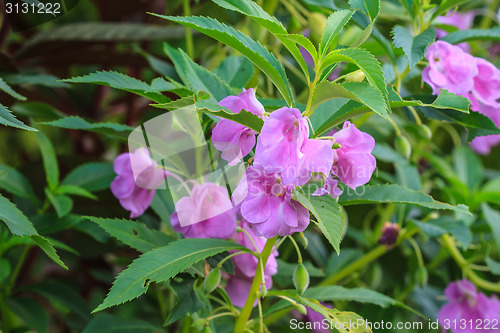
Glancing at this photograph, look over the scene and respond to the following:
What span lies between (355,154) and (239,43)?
18 centimetres

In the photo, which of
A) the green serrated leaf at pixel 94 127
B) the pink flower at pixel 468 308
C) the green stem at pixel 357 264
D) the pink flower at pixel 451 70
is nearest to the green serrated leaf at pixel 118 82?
the green serrated leaf at pixel 94 127

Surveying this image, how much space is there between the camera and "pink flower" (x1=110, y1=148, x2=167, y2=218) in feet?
2.39

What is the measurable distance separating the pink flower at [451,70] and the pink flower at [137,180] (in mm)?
406

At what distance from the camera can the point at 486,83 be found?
0.77m

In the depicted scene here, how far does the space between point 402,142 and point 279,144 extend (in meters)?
0.37

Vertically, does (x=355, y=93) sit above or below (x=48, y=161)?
above

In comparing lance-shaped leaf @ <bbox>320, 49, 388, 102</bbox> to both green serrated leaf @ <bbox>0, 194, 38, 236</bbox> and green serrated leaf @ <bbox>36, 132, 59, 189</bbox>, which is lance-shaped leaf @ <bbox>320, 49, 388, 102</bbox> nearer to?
green serrated leaf @ <bbox>0, 194, 38, 236</bbox>

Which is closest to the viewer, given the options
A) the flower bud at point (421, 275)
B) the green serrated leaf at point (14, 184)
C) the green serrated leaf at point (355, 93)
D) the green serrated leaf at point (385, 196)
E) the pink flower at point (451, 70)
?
the green serrated leaf at point (355, 93)

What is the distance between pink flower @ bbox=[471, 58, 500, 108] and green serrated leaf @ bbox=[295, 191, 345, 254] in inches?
13.4

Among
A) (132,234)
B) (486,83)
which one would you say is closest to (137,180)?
(132,234)

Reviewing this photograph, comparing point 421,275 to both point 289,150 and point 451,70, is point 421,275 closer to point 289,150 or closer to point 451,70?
point 451,70

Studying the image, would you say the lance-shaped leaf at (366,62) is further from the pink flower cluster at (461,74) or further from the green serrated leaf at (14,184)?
the green serrated leaf at (14,184)

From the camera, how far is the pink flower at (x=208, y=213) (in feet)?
2.21

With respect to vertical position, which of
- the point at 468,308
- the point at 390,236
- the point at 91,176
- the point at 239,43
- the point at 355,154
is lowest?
the point at 468,308
